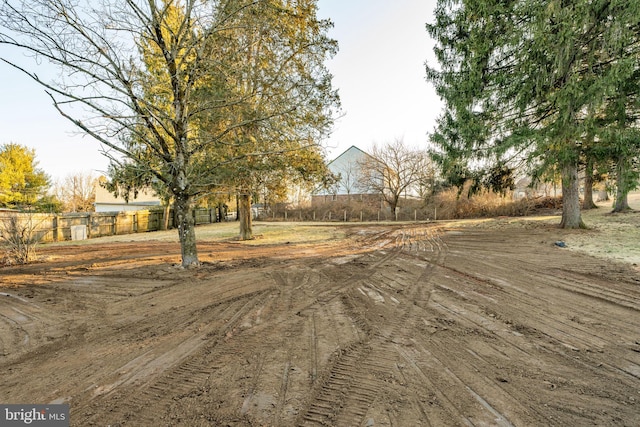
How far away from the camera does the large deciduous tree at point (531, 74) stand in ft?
29.3

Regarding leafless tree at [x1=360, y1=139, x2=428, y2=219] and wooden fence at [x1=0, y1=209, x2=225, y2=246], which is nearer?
wooden fence at [x1=0, y1=209, x2=225, y2=246]

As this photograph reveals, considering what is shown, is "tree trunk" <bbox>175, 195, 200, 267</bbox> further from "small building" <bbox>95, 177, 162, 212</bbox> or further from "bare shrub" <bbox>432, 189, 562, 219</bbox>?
"small building" <bbox>95, 177, 162, 212</bbox>

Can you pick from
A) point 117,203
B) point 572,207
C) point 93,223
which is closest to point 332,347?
point 572,207

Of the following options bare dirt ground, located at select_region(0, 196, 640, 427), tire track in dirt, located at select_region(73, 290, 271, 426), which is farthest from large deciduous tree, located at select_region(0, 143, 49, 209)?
tire track in dirt, located at select_region(73, 290, 271, 426)

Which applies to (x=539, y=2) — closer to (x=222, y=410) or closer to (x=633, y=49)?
(x=633, y=49)

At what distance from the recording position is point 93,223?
17938 mm

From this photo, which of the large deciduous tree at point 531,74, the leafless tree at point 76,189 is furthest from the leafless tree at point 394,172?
the leafless tree at point 76,189

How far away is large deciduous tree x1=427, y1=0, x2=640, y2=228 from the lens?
8930 mm

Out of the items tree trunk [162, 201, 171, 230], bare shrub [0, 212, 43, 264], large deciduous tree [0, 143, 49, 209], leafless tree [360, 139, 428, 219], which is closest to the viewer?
bare shrub [0, 212, 43, 264]

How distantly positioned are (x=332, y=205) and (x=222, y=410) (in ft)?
103

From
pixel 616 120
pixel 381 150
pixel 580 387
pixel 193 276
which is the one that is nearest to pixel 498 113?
pixel 616 120

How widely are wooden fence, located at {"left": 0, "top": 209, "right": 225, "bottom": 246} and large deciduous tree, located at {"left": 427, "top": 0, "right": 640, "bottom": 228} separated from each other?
19.0 meters

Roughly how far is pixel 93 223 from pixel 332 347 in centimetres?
2079

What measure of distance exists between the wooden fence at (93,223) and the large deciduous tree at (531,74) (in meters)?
19.0
